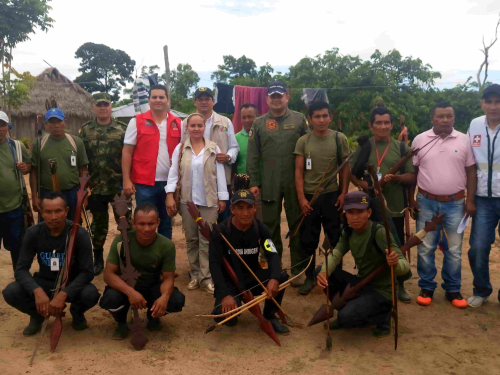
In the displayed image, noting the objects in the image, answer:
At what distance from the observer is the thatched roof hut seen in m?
20.2

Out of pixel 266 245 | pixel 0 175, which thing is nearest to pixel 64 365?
pixel 266 245

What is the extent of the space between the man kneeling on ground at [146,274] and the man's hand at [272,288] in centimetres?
77

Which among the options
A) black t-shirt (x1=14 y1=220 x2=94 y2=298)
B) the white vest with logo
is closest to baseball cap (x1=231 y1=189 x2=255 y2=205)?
black t-shirt (x1=14 y1=220 x2=94 y2=298)

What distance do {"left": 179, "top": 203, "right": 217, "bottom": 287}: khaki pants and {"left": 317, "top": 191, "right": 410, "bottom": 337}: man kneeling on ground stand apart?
4.95ft

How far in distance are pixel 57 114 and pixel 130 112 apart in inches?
711

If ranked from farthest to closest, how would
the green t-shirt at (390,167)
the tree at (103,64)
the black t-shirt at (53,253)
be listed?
the tree at (103,64) < the green t-shirt at (390,167) < the black t-shirt at (53,253)

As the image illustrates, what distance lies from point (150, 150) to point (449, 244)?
11.1ft

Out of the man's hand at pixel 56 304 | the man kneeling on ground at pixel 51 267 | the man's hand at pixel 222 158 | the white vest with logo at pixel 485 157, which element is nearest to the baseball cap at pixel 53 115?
the man kneeling on ground at pixel 51 267

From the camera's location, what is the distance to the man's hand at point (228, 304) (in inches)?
139

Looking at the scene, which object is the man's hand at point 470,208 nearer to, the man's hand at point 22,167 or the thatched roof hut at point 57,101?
the man's hand at point 22,167

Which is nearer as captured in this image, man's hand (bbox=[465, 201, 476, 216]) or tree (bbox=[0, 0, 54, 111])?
man's hand (bbox=[465, 201, 476, 216])

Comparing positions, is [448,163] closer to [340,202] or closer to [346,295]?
[340,202]

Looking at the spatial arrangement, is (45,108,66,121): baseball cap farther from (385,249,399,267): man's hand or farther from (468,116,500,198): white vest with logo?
(468,116,500,198): white vest with logo

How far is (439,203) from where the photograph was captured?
14.2ft
